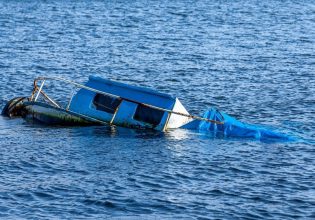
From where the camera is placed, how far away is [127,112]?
165 feet

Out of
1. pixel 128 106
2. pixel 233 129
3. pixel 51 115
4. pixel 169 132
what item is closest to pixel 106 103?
pixel 128 106

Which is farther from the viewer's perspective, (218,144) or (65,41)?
(65,41)

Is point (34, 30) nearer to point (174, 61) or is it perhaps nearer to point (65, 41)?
point (65, 41)

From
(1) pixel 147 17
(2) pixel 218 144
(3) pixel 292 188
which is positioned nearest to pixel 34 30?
(1) pixel 147 17

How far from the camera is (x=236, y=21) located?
99.4 meters

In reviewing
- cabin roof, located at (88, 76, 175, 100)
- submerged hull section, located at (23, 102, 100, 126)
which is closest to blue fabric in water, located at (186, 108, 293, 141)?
cabin roof, located at (88, 76, 175, 100)

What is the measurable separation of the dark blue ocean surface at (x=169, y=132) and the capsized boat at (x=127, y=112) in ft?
2.67

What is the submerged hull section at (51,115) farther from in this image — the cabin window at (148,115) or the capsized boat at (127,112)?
the cabin window at (148,115)

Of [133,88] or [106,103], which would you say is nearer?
[133,88]

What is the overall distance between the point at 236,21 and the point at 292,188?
61.6 meters

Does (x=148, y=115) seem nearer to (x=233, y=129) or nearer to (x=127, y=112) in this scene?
(x=127, y=112)

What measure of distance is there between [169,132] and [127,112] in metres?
2.99

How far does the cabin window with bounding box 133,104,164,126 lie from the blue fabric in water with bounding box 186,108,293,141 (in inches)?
73.0

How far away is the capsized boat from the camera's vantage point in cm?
4869
